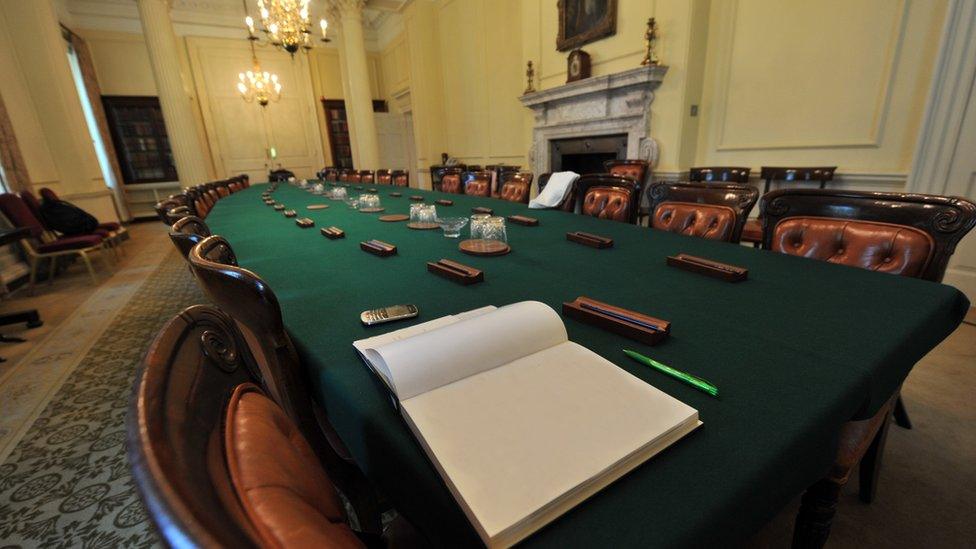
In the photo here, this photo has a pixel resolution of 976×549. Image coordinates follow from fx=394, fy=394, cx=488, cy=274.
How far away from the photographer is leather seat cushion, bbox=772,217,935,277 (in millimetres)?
995

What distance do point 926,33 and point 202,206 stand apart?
491 cm

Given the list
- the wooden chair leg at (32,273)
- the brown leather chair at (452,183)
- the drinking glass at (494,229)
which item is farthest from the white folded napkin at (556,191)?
the wooden chair leg at (32,273)

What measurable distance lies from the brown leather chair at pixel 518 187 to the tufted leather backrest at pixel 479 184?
283 millimetres

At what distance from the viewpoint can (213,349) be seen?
414 mm

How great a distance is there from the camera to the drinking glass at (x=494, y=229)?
4.31 ft

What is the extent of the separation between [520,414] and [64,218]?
5344 mm

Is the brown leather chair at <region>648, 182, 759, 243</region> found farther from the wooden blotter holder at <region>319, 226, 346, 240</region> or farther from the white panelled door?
the white panelled door

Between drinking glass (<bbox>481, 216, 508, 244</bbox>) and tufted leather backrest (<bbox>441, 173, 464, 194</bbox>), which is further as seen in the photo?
tufted leather backrest (<bbox>441, 173, 464, 194</bbox>)

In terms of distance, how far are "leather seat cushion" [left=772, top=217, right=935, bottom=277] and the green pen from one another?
2.85ft

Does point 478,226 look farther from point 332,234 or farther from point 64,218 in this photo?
point 64,218

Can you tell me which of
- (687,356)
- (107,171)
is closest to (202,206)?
(687,356)

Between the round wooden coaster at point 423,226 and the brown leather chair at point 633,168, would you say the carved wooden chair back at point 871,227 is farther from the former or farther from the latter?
the brown leather chair at point 633,168

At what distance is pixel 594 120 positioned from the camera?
4.36m

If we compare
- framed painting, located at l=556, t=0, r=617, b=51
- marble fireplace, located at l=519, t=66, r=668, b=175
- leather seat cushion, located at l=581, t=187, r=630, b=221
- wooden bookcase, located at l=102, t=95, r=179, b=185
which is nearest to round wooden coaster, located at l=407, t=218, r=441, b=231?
leather seat cushion, located at l=581, t=187, r=630, b=221
